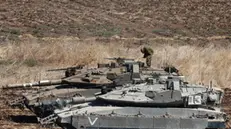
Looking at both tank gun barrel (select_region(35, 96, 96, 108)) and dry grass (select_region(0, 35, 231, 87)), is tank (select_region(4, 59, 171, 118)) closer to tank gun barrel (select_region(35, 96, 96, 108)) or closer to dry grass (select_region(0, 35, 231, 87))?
tank gun barrel (select_region(35, 96, 96, 108))

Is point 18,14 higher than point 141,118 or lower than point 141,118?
higher

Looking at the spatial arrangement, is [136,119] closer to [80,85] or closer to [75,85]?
[80,85]

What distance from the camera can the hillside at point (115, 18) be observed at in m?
39.1

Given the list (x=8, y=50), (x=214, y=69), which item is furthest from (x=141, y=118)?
(x=8, y=50)

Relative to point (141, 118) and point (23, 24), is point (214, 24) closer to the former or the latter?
point (23, 24)

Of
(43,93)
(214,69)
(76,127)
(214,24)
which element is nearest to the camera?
(76,127)

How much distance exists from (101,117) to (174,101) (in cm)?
178

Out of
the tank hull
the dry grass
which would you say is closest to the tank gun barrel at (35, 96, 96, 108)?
the tank hull

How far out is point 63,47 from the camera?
26.2 meters

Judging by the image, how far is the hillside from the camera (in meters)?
39.1

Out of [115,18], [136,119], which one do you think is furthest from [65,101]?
[115,18]

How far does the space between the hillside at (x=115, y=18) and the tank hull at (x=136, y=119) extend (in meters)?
21.8

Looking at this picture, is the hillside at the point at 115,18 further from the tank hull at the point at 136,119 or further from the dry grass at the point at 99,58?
the tank hull at the point at 136,119

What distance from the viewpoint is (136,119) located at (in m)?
14.2
